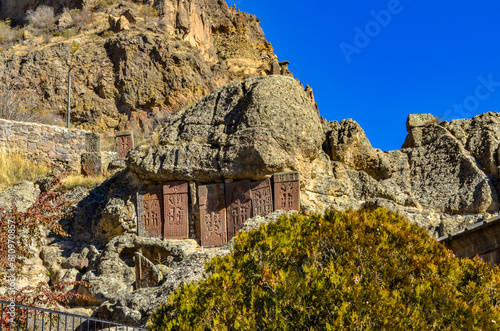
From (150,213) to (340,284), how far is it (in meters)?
8.37

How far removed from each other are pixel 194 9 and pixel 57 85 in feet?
32.5

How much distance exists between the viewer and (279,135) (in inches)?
530

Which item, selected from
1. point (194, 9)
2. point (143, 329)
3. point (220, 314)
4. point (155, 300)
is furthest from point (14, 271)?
point (194, 9)

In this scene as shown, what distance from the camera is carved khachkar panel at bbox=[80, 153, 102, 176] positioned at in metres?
17.2

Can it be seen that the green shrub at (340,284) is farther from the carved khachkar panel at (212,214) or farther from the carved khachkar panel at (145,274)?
the carved khachkar panel at (212,214)

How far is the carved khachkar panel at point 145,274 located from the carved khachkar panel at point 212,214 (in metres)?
2.24

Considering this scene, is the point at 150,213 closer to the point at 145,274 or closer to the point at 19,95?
the point at 145,274

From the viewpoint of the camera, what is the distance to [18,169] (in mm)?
16719

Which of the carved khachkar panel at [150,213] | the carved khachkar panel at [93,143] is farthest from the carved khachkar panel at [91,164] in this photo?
the carved khachkar panel at [150,213]

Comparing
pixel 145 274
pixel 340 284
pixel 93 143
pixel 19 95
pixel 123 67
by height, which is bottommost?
pixel 145 274

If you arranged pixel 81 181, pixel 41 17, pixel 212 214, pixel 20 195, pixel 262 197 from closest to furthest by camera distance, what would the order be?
pixel 262 197, pixel 212 214, pixel 20 195, pixel 81 181, pixel 41 17

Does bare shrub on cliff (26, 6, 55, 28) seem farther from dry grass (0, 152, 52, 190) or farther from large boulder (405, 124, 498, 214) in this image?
large boulder (405, 124, 498, 214)

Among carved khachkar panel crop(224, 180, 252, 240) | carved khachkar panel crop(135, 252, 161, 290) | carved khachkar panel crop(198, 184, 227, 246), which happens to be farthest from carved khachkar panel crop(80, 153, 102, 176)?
carved khachkar panel crop(135, 252, 161, 290)

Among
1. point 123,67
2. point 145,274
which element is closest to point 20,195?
point 145,274
